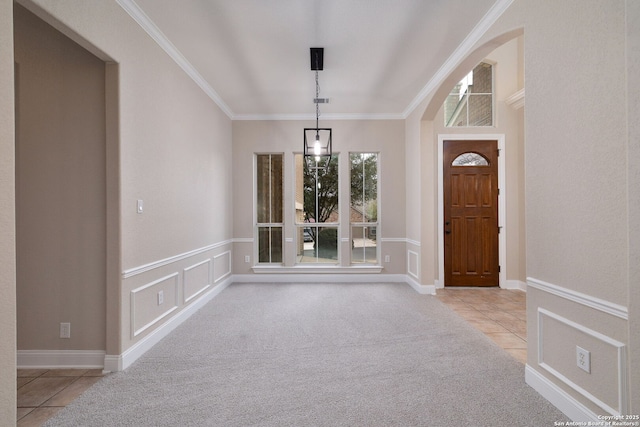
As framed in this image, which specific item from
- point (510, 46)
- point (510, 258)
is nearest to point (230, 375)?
point (510, 258)

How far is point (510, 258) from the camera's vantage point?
4.94m

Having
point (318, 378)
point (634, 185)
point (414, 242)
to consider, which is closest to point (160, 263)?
point (318, 378)

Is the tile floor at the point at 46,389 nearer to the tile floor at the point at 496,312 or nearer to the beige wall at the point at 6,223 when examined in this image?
the beige wall at the point at 6,223

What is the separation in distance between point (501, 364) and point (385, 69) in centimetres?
320

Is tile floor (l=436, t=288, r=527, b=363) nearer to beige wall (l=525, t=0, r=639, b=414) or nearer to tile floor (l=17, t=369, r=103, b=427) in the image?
beige wall (l=525, t=0, r=639, b=414)

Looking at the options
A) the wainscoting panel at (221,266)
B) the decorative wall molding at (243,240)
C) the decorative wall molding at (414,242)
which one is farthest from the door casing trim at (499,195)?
the wainscoting panel at (221,266)

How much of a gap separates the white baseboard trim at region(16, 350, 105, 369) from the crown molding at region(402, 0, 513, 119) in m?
4.13

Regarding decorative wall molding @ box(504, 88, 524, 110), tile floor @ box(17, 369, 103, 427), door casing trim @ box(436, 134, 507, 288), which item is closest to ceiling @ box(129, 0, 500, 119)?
door casing trim @ box(436, 134, 507, 288)

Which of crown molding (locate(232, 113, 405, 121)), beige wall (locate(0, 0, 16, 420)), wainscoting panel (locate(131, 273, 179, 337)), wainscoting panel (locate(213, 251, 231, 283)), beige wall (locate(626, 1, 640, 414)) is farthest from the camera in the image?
crown molding (locate(232, 113, 405, 121))

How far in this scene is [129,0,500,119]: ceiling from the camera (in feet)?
8.43

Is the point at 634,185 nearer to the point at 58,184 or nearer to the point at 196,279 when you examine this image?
the point at 58,184

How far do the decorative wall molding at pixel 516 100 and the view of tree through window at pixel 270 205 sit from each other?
Answer: 375 cm

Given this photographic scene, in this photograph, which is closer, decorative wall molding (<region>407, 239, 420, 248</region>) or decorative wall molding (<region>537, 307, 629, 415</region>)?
decorative wall molding (<region>537, 307, 629, 415</region>)

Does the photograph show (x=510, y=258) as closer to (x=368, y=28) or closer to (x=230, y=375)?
(x=368, y=28)
